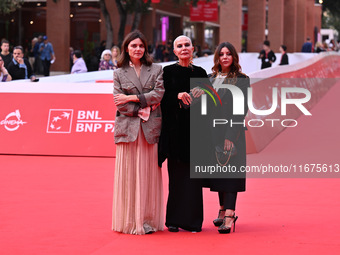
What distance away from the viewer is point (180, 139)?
7191 mm

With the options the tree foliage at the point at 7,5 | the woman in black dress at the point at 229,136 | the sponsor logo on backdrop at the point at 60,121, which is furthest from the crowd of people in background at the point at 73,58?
the tree foliage at the point at 7,5

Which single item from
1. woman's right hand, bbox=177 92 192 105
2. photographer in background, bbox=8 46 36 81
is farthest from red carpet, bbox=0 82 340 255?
photographer in background, bbox=8 46 36 81

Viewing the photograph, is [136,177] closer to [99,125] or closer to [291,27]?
[99,125]

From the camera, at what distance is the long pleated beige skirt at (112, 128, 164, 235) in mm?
7156

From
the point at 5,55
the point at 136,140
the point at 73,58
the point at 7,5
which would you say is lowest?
the point at 136,140

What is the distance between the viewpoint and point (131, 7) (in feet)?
113

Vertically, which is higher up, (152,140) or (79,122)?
(152,140)

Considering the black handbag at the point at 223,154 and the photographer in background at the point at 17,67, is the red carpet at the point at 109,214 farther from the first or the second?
the photographer in background at the point at 17,67

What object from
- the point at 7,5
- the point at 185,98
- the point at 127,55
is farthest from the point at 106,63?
the point at 7,5

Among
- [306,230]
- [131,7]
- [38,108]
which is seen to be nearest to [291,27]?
[131,7]

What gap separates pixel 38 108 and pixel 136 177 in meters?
6.98

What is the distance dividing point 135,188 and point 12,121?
7.15m

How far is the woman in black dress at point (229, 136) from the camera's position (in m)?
7.34

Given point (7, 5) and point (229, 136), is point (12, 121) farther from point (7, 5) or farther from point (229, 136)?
point (7, 5)
